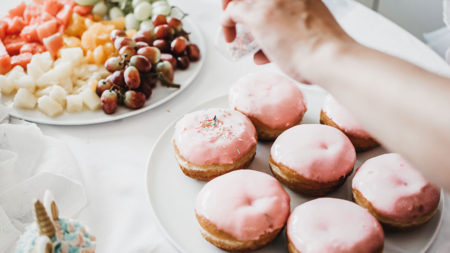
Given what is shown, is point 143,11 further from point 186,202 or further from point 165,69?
point 186,202

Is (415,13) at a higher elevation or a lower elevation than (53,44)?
lower

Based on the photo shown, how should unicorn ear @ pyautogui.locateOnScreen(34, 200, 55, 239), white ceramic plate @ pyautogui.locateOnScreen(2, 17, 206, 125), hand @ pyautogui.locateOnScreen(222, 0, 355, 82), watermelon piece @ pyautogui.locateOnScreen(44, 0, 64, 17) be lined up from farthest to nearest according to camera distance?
watermelon piece @ pyautogui.locateOnScreen(44, 0, 64, 17) < white ceramic plate @ pyautogui.locateOnScreen(2, 17, 206, 125) < hand @ pyautogui.locateOnScreen(222, 0, 355, 82) < unicorn ear @ pyautogui.locateOnScreen(34, 200, 55, 239)

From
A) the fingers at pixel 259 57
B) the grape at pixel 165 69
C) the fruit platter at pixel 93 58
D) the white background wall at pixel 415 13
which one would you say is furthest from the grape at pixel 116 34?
the white background wall at pixel 415 13

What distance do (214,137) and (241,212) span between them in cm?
27

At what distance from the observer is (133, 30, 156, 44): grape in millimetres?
1626

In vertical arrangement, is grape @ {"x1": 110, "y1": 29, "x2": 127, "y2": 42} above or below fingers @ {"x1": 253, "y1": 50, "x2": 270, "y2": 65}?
below

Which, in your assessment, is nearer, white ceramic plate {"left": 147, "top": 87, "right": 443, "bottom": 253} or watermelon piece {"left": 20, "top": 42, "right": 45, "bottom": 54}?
white ceramic plate {"left": 147, "top": 87, "right": 443, "bottom": 253}

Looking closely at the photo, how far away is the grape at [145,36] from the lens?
163 cm

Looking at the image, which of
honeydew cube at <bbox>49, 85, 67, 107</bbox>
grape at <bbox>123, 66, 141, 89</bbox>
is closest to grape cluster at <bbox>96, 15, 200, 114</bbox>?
grape at <bbox>123, 66, 141, 89</bbox>

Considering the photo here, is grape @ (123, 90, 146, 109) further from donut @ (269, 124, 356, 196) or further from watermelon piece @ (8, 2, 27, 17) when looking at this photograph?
watermelon piece @ (8, 2, 27, 17)

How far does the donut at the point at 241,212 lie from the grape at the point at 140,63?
58 centimetres

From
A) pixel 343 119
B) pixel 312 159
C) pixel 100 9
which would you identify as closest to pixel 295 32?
pixel 312 159

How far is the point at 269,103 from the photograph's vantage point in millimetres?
1304

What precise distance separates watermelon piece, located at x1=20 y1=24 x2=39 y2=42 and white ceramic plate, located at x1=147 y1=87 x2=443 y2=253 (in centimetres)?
79
